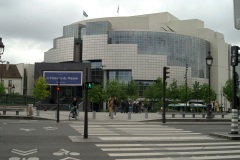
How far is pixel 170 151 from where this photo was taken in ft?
41.4

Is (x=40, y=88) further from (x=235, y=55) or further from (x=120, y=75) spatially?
(x=235, y=55)

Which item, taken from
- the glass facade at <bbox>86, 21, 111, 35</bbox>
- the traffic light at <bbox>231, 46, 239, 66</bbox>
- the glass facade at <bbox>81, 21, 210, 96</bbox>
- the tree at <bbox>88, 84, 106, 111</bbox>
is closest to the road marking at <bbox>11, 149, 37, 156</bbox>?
the traffic light at <bbox>231, 46, 239, 66</bbox>

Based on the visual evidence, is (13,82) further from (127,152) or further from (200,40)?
(127,152)

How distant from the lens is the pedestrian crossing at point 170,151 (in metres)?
11.3

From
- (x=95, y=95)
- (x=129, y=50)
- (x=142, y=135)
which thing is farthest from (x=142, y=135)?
(x=129, y=50)

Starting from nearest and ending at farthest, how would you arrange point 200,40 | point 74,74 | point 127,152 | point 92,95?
point 127,152 → point 92,95 → point 74,74 → point 200,40

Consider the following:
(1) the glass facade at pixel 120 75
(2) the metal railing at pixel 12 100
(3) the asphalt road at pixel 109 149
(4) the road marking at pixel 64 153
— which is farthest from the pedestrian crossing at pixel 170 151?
(1) the glass facade at pixel 120 75

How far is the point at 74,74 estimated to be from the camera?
86.1m

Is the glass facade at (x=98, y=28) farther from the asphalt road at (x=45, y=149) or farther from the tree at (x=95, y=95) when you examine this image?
the asphalt road at (x=45, y=149)

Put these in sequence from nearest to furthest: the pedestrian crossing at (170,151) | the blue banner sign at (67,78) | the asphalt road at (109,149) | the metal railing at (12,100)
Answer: the asphalt road at (109,149), the pedestrian crossing at (170,151), the metal railing at (12,100), the blue banner sign at (67,78)

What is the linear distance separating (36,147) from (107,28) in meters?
94.4

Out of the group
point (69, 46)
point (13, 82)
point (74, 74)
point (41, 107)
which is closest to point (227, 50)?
point (69, 46)

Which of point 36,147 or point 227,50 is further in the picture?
point 227,50

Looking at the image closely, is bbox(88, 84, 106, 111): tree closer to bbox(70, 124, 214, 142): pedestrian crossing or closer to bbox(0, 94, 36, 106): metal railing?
bbox(0, 94, 36, 106): metal railing
